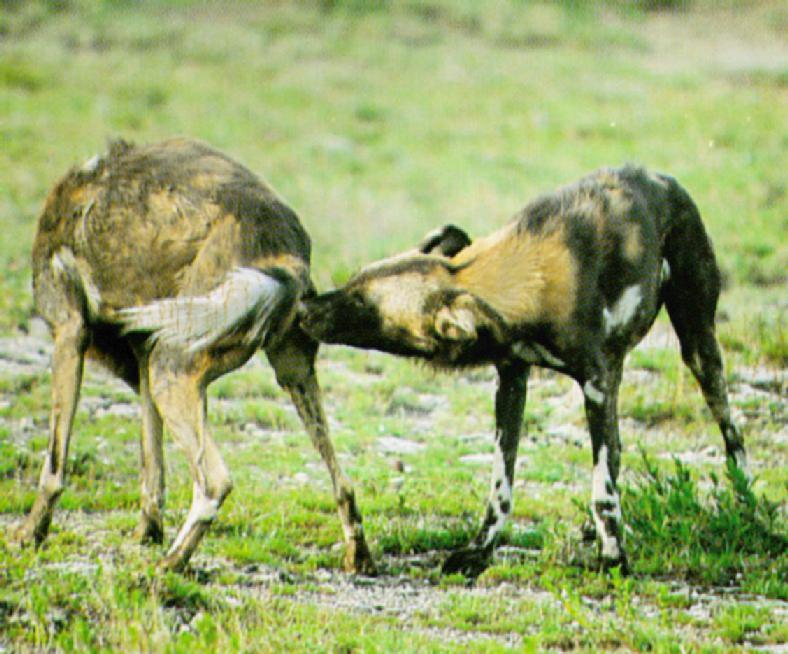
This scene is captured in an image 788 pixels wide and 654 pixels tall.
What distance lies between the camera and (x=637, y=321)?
6.97 m

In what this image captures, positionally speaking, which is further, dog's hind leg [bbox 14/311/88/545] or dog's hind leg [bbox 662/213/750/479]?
dog's hind leg [bbox 662/213/750/479]

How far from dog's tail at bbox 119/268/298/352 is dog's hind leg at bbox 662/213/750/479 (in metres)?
2.33

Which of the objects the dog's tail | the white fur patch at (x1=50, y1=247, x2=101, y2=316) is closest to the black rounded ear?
the dog's tail

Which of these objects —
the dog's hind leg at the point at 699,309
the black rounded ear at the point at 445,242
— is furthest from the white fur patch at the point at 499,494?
the dog's hind leg at the point at 699,309

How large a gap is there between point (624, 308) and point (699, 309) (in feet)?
2.36

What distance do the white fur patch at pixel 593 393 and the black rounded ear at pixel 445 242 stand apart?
3.59 feet

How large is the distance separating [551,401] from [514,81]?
40.9 ft

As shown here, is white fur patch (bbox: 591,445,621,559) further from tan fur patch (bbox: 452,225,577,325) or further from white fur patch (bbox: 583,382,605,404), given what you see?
tan fur patch (bbox: 452,225,577,325)

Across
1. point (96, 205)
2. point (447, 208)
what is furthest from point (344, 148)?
point (96, 205)

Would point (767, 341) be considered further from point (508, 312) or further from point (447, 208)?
point (447, 208)

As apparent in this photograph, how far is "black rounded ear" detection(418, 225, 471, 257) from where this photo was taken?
23.0 ft

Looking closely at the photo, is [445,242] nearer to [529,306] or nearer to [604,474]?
[529,306]

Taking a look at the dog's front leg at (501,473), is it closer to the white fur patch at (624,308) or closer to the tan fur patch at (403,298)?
the white fur patch at (624,308)

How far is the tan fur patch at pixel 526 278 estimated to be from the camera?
653 cm
